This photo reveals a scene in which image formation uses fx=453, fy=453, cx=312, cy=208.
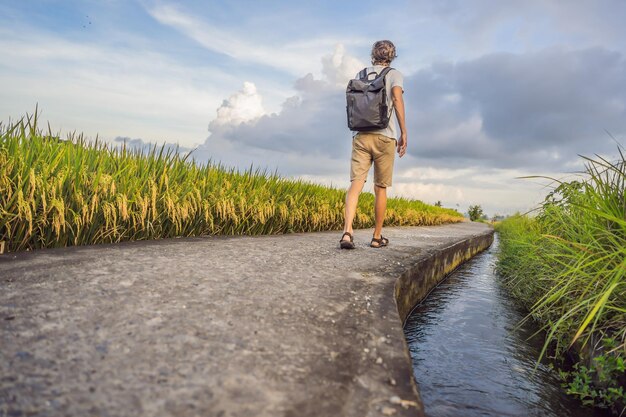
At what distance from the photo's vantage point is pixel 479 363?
2697mm

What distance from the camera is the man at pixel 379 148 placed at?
4277 mm

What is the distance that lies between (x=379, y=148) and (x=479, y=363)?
7.40 feet

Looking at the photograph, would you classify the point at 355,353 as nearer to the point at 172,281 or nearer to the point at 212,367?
the point at 212,367

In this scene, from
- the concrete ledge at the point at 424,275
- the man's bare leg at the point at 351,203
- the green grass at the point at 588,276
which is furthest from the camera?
the man's bare leg at the point at 351,203

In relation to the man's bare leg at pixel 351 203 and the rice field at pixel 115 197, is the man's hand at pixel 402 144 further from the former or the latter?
the rice field at pixel 115 197

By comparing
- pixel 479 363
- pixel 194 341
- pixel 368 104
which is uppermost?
pixel 368 104

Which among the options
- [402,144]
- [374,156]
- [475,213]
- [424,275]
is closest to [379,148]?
[374,156]

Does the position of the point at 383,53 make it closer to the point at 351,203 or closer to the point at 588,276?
Result: the point at 351,203

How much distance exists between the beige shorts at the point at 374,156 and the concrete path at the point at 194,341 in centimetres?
171

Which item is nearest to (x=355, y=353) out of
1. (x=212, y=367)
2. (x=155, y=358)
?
(x=212, y=367)

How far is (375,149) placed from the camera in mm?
4348

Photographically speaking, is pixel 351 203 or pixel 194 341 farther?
pixel 351 203

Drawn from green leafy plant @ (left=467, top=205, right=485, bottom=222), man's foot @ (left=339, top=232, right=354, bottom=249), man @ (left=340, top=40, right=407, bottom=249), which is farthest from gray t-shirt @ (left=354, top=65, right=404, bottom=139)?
green leafy plant @ (left=467, top=205, right=485, bottom=222)

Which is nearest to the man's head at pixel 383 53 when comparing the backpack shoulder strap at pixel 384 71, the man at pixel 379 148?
the man at pixel 379 148
